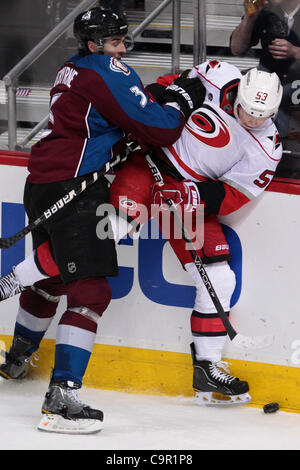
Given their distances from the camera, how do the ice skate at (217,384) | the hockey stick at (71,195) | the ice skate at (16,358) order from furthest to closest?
1. the ice skate at (16,358)
2. the ice skate at (217,384)
3. the hockey stick at (71,195)

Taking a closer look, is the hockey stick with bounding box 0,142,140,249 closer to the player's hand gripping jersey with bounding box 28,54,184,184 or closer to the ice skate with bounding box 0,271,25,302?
the player's hand gripping jersey with bounding box 28,54,184,184

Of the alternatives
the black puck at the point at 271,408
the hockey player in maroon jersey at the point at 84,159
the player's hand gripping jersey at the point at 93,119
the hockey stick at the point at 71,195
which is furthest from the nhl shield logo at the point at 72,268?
the black puck at the point at 271,408

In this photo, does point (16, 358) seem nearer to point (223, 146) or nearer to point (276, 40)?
point (223, 146)

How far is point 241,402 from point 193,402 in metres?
0.17

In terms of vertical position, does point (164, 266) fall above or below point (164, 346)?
above

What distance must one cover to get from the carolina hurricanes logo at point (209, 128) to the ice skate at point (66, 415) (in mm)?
892

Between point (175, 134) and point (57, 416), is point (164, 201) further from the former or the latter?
point (57, 416)

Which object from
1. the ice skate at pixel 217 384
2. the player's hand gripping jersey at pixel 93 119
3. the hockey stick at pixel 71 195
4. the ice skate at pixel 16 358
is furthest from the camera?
the ice skate at pixel 16 358

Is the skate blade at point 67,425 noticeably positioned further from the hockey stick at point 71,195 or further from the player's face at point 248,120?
the player's face at point 248,120

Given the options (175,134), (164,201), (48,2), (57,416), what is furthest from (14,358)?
(48,2)

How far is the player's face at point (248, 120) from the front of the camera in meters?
2.77

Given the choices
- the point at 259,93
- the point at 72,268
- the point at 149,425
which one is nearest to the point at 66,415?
the point at 149,425

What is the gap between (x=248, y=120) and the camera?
2.78m

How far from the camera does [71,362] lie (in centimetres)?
272
